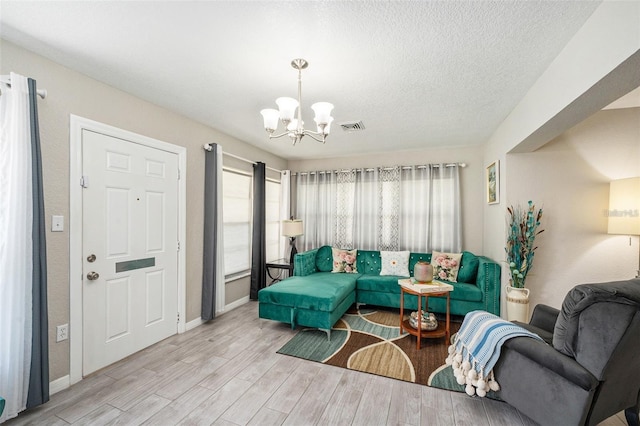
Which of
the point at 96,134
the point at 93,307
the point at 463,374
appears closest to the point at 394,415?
the point at 463,374

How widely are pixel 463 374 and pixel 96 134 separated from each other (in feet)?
11.5

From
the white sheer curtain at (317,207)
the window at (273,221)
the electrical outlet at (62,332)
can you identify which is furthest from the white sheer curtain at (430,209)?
the electrical outlet at (62,332)

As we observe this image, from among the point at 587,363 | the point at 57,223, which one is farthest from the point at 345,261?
the point at 57,223

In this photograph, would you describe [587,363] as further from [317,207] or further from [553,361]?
[317,207]

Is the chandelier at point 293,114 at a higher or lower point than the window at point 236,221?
higher

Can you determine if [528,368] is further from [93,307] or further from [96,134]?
[96,134]

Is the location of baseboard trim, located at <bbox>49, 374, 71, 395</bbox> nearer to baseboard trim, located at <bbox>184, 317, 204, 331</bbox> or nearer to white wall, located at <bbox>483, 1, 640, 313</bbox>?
baseboard trim, located at <bbox>184, 317, 204, 331</bbox>

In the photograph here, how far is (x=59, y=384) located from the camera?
204cm

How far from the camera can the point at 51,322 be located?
201 centimetres

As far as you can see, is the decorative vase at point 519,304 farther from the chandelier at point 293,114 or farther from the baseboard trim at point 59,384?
the baseboard trim at point 59,384

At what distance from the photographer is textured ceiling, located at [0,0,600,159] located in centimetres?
149

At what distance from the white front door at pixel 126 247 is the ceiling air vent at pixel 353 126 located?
6.74ft

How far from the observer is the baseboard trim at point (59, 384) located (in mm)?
1998

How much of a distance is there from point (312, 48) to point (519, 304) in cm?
323
